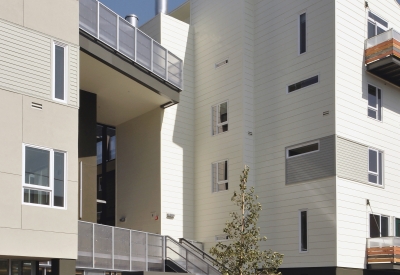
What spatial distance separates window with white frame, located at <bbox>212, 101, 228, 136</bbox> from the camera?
1040 inches

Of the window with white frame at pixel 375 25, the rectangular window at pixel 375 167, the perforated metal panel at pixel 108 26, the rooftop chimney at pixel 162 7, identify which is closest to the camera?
the perforated metal panel at pixel 108 26

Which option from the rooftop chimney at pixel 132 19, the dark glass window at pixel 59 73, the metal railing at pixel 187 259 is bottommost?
the metal railing at pixel 187 259

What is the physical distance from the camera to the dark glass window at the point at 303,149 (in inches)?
924

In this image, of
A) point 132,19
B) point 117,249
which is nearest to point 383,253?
point 117,249

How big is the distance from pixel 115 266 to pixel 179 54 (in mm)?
10763

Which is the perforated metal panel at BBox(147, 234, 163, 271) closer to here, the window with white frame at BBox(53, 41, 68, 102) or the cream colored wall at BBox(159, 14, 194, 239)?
the cream colored wall at BBox(159, 14, 194, 239)

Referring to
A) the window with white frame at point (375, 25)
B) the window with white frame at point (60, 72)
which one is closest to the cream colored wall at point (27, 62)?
the window with white frame at point (60, 72)

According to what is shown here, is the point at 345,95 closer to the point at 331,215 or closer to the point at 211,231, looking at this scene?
the point at 331,215

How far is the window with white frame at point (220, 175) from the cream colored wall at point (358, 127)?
5.15 metres

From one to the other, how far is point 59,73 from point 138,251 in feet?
22.2

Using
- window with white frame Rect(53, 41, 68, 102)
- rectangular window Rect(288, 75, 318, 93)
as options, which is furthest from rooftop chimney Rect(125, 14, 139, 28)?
window with white frame Rect(53, 41, 68, 102)

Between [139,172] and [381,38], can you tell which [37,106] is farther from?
[381,38]

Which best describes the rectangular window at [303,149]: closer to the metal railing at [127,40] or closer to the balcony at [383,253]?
the balcony at [383,253]

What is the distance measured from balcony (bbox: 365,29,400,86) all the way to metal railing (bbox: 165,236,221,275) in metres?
9.64
